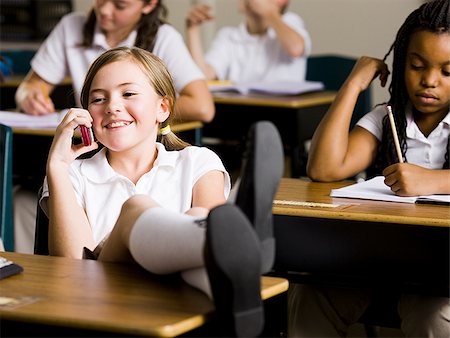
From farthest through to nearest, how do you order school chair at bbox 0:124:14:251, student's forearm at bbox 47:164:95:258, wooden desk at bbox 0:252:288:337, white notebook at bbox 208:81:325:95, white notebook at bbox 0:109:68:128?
white notebook at bbox 208:81:325:95 → white notebook at bbox 0:109:68:128 → school chair at bbox 0:124:14:251 → student's forearm at bbox 47:164:95:258 → wooden desk at bbox 0:252:288:337

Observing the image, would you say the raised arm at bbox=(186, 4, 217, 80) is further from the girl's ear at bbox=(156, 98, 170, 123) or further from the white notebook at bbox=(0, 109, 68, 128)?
the girl's ear at bbox=(156, 98, 170, 123)

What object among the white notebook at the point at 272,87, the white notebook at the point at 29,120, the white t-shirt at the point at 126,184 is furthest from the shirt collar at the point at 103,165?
the white notebook at the point at 272,87

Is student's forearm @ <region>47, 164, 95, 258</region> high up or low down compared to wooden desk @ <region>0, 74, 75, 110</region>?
up

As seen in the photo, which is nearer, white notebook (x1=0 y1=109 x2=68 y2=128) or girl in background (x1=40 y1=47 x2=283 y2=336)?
girl in background (x1=40 y1=47 x2=283 y2=336)

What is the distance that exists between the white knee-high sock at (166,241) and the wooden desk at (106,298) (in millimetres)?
28

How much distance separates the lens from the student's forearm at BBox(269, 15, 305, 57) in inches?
194

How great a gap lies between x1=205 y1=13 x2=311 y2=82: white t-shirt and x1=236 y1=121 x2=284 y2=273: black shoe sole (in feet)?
11.5

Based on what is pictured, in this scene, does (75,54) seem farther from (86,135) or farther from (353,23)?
(353,23)

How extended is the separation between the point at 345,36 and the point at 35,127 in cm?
341

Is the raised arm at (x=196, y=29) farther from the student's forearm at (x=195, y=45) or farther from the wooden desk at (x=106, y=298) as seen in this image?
the wooden desk at (x=106, y=298)

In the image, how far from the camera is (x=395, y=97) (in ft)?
8.43

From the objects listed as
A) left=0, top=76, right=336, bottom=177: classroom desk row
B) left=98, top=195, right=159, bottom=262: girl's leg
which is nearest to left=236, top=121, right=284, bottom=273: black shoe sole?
left=98, top=195, right=159, bottom=262: girl's leg

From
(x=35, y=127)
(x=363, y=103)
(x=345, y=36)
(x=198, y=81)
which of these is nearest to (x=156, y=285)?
(x=35, y=127)

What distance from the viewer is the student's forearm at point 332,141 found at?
2.54 m
